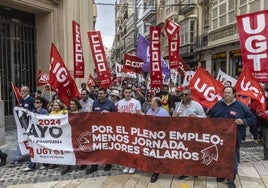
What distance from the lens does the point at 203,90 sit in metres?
6.80

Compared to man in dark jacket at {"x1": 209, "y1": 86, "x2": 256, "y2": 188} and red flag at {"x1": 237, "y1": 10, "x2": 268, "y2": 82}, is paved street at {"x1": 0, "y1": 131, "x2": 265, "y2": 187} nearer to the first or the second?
man in dark jacket at {"x1": 209, "y1": 86, "x2": 256, "y2": 188}

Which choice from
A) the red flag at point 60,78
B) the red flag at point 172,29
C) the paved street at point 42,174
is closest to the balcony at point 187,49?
the red flag at point 172,29

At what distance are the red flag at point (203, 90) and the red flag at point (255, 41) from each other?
0.83m

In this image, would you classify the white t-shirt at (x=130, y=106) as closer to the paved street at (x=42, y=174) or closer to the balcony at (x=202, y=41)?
Result: the paved street at (x=42, y=174)

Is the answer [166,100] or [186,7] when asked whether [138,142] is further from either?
[186,7]

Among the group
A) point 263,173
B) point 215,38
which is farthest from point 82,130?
A: point 215,38

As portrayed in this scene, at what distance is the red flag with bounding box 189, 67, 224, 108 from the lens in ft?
22.2

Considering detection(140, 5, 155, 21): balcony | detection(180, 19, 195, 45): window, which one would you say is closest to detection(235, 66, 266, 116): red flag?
detection(180, 19, 195, 45): window

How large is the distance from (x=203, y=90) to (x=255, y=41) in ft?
4.47

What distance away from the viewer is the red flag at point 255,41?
658 centimetres

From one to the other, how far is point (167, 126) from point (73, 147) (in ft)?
6.08

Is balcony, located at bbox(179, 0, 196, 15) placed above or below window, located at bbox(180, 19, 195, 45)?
above

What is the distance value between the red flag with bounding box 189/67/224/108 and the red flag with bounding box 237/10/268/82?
83 cm

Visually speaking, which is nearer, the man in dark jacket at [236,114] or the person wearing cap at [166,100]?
the man in dark jacket at [236,114]
